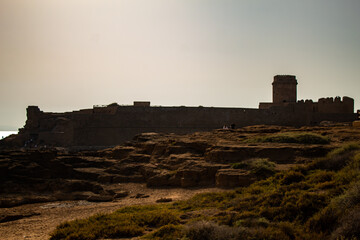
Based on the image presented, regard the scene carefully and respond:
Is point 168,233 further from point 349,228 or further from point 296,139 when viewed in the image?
point 296,139

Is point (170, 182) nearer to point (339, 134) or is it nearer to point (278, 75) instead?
point (339, 134)

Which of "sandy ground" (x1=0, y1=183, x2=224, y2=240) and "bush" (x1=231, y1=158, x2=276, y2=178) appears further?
"bush" (x1=231, y1=158, x2=276, y2=178)

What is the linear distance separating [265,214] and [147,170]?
287 inches

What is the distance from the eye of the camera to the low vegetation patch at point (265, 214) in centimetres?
555

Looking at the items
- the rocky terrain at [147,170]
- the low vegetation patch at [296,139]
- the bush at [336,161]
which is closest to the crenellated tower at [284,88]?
the rocky terrain at [147,170]

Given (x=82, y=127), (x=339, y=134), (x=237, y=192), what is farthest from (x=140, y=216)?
(x=82, y=127)

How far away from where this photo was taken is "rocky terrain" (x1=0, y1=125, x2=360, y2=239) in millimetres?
10695

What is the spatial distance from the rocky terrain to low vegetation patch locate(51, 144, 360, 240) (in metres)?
1.33

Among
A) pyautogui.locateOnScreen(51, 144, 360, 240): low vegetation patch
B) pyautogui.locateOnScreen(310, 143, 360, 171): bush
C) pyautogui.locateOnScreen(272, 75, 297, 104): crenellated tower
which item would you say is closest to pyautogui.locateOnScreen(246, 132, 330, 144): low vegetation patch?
pyautogui.locateOnScreen(310, 143, 360, 171): bush

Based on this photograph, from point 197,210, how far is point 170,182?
4170 mm

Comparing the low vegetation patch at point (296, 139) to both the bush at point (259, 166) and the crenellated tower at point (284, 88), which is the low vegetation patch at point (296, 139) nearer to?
the bush at point (259, 166)

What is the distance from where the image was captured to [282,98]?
3409cm

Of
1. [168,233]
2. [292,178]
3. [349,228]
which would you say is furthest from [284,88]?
[349,228]

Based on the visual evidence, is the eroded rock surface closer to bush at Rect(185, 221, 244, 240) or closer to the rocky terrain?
the rocky terrain
